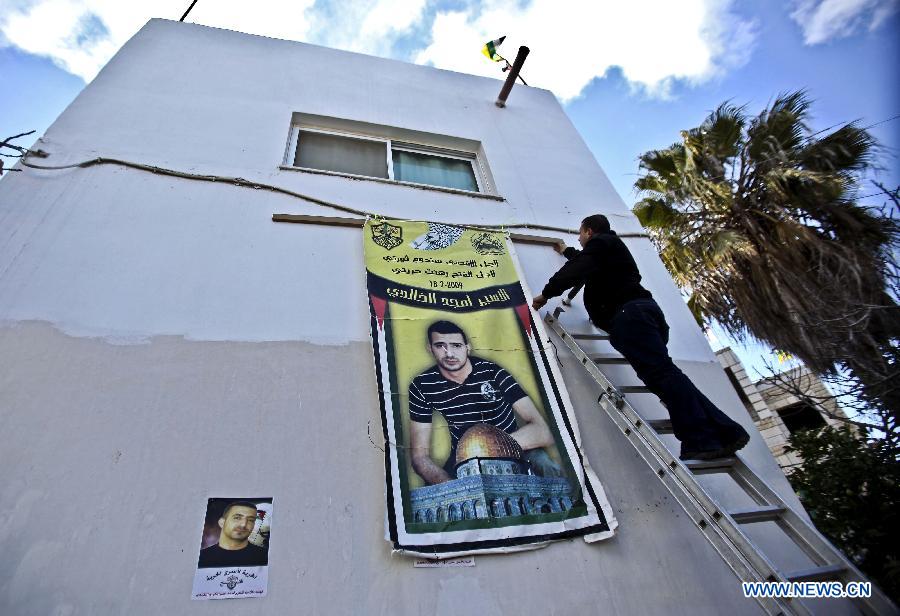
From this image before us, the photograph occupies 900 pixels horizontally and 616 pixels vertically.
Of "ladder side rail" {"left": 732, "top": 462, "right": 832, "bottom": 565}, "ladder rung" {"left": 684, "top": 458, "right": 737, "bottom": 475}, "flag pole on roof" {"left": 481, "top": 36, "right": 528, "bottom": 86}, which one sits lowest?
"ladder side rail" {"left": 732, "top": 462, "right": 832, "bottom": 565}

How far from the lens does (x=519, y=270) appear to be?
12.2ft

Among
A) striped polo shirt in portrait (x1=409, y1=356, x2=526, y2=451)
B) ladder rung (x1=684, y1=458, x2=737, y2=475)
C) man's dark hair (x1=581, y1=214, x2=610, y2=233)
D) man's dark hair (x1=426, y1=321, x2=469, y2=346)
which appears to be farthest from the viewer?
man's dark hair (x1=581, y1=214, x2=610, y2=233)

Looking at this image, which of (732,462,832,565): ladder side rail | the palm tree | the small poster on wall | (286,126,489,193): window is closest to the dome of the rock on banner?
the small poster on wall

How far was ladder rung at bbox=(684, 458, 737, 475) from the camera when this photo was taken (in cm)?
249

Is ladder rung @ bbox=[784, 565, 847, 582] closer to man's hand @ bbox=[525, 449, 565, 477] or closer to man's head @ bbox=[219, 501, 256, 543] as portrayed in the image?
man's hand @ bbox=[525, 449, 565, 477]

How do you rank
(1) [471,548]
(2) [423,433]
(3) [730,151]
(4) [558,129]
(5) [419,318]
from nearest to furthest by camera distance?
(1) [471,548] < (2) [423,433] < (5) [419,318] < (4) [558,129] < (3) [730,151]

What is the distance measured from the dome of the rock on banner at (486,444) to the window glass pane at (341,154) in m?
2.97

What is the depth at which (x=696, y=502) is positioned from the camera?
2.18 metres

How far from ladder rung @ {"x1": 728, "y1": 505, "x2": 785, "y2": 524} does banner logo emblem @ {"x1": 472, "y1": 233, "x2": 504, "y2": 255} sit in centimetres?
243

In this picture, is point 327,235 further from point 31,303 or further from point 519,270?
point 31,303

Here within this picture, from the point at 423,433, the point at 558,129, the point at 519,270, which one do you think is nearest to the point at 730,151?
the point at 558,129

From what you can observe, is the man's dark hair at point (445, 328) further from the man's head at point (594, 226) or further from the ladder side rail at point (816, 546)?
the ladder side rail at point (816, 546)

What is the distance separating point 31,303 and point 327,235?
185 centimetres

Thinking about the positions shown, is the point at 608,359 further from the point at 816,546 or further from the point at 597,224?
the point at 816,546
